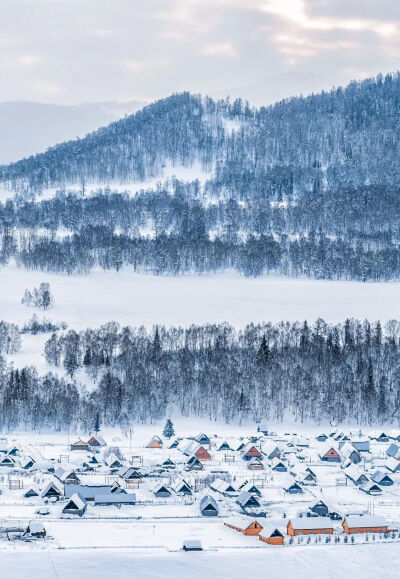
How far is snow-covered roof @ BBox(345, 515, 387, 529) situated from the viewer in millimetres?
43344

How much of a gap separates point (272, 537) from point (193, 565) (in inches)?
200

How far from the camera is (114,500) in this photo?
1901 inches

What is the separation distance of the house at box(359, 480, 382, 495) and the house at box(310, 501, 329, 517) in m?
6.88

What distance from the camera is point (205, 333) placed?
100688 millimetres

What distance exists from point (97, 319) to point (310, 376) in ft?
122

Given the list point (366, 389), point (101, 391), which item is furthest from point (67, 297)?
→ point (366, 389)

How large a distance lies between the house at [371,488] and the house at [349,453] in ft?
23.9

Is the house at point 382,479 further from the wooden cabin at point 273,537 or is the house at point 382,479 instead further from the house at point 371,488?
the wooden cabin at point 273,537

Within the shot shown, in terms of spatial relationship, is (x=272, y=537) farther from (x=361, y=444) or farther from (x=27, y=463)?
(x=361, y=444)

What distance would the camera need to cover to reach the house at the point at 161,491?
1966 inches

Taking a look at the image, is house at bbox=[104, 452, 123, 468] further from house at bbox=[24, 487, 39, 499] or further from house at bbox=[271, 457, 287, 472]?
house at bbox=[271, 457, 287, 472]

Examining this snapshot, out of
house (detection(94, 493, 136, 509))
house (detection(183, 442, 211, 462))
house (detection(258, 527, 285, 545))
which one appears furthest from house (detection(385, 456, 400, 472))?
house (detection(258, 527, 285, 545))

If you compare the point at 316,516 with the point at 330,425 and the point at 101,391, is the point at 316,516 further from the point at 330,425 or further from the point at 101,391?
the point at 101,391

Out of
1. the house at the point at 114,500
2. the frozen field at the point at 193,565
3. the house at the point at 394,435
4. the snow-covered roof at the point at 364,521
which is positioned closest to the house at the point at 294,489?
the snow-covered roof at the point at 364,521
